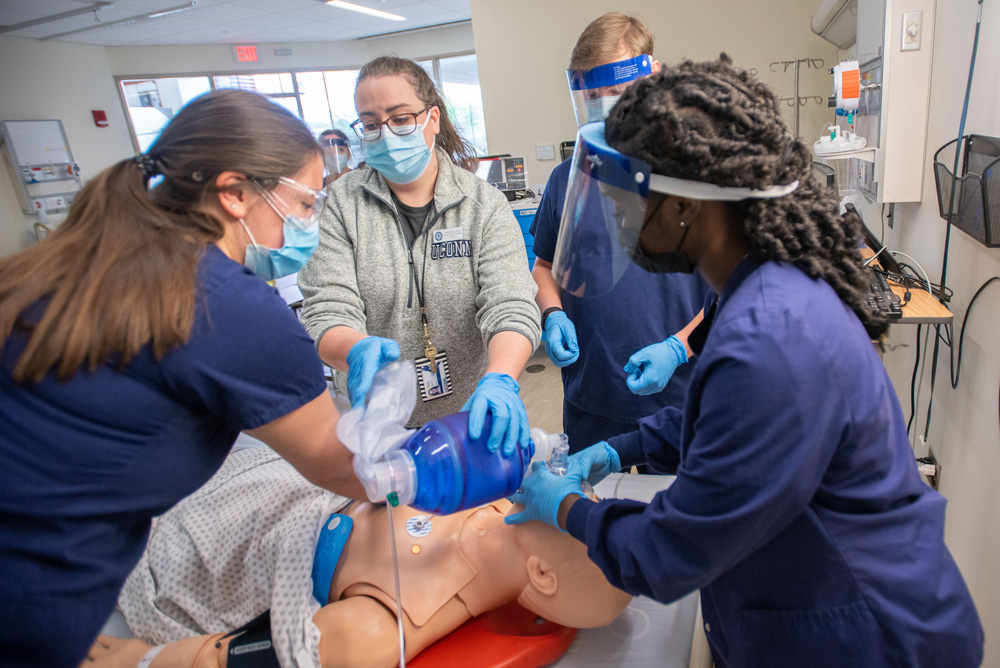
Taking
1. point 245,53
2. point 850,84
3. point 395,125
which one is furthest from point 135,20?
point 850,84

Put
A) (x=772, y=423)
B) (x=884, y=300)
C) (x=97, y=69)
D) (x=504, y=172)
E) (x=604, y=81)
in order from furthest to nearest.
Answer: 1. (x=97, y=69)
2. (x=504, y=172)
3. (x=884, y=300)
4. (x=604, y=81)
5. (x=772, y=423)

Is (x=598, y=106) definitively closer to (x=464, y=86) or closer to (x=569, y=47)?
(x=569, y=47)

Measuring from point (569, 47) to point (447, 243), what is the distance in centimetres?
414

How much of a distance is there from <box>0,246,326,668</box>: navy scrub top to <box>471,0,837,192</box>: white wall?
450 centimetres

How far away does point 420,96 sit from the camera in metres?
1.56

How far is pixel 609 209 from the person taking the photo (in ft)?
2.87

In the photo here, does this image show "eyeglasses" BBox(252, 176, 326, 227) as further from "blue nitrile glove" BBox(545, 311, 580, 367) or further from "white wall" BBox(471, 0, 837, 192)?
"white wall" BBox(471, 0, 837, 192)

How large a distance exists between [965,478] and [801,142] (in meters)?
1.38

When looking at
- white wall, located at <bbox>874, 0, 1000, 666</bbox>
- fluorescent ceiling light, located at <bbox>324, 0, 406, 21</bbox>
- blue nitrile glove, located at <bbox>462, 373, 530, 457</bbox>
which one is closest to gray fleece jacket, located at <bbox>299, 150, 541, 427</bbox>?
blue nitrile glove, located at <bbox>462, 373, 530, 457</bbox>

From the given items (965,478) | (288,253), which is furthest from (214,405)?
(965,478)

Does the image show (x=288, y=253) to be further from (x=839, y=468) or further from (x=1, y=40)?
(x=1, y=40)

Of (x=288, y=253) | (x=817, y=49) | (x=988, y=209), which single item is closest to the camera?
(x=288, y=253)

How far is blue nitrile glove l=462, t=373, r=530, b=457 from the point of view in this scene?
1.06 m

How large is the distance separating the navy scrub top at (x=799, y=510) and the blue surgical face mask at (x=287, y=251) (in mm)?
716
